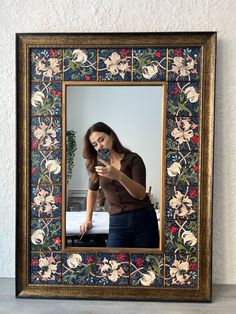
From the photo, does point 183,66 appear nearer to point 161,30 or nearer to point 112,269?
point 161,30

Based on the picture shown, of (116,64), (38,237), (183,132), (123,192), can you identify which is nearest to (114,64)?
(116,64)

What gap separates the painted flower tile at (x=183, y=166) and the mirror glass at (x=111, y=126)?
0.11 ft

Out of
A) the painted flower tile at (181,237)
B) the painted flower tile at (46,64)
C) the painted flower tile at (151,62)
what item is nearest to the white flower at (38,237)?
the painted flower tile at (181,237)

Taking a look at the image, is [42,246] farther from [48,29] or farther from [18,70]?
[48,29]

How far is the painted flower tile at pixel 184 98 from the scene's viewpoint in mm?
1130

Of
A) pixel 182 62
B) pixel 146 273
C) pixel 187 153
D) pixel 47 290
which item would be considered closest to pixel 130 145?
pixel 187 153

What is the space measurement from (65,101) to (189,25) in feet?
1.69

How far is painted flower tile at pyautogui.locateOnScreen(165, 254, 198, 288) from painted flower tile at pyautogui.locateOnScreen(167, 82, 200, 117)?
501mm

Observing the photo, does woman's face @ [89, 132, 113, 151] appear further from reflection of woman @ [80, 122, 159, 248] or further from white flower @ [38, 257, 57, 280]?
white flower @ [38, 257, 57, 280]

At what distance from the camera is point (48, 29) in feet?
3.92

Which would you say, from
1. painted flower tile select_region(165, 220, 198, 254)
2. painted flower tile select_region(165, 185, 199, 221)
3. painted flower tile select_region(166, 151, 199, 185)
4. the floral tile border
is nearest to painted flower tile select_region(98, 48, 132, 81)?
the floral tile border

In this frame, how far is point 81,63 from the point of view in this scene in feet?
3.75

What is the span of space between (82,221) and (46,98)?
450 mm

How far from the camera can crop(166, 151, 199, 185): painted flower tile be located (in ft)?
3.75
